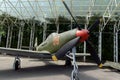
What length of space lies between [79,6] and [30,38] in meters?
7.67

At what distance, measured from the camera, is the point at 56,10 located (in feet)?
73.7

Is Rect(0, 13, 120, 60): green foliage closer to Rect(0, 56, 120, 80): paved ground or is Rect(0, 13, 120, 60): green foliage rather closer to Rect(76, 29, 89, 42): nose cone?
Rect(0, 56, 120, 80): paved ground

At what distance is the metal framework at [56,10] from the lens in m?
21.2

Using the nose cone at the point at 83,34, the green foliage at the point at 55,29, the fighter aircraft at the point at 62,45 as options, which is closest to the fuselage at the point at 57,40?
the fighter aircraft at the point at 62,45

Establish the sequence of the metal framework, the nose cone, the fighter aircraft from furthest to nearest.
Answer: the metal framework → the fighter aircraft → the nose cone

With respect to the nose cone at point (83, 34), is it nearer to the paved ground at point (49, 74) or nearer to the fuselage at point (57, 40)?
the fuselage at point (57, 40)

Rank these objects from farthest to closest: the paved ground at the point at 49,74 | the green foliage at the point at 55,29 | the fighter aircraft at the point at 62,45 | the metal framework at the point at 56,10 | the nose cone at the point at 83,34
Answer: the green foliage at the point at 55,29
the metal framework at the point at 56,10
the paved ground at the point at 49,74
the fighter aircraft at the point at 62,45
the nose cone at the point at 83,34

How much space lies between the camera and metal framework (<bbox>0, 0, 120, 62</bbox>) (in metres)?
21.2

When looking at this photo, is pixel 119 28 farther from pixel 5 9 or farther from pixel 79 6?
pixel 5 9

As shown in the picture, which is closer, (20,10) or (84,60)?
(84,60)

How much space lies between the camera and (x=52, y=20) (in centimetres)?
2498

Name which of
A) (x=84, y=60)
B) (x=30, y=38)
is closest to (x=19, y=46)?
(x=30, y=38)

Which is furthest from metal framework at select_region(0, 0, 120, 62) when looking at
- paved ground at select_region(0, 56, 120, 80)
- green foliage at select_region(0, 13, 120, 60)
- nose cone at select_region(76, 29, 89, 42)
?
nose cone at select_region(76, 29, 89, 42)

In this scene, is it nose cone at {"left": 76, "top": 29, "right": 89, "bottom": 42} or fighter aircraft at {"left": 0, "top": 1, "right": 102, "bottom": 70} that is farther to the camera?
fighter aircraft at {"left": 0, "top": 1, "right": 102, "bottom": 70}
